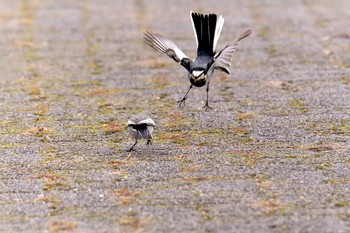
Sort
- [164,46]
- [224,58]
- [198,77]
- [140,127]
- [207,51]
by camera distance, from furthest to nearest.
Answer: [164,46] < [207,51] < [224,58] < [198,77] < [140,127]

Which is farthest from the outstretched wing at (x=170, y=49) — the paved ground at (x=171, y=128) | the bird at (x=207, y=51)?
the paved ground at (x=171, y=128)

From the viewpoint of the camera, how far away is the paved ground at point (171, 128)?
4.75m

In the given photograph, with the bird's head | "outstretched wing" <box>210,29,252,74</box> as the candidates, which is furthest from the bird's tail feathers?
the bird's head

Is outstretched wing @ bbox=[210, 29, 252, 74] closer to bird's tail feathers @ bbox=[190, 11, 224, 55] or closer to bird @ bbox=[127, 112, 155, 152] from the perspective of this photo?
bird's tail feathers @ bbox=[190, 11, 224, 55]

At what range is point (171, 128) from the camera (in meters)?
6.67

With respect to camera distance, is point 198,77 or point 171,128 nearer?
point 198,77

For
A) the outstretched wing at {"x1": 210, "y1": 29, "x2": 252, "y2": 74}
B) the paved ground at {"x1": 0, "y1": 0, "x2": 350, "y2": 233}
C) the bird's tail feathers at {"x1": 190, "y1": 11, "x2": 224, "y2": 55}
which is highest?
the bird's tail feathers at {"x1": 190, "y1": 11, "x2": 224, "y2": 55}

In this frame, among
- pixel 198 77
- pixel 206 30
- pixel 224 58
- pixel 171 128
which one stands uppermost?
pixel 206 30

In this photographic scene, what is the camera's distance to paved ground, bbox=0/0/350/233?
15.6ft

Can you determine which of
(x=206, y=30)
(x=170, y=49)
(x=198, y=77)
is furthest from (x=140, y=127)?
(x=206, y=30)

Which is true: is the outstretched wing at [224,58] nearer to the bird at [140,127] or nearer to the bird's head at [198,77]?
the bird's head at [198,77]

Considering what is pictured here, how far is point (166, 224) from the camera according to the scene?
453 centimetres

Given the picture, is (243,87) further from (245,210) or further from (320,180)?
(245,210)

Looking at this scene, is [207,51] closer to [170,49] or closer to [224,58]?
[224,58]
